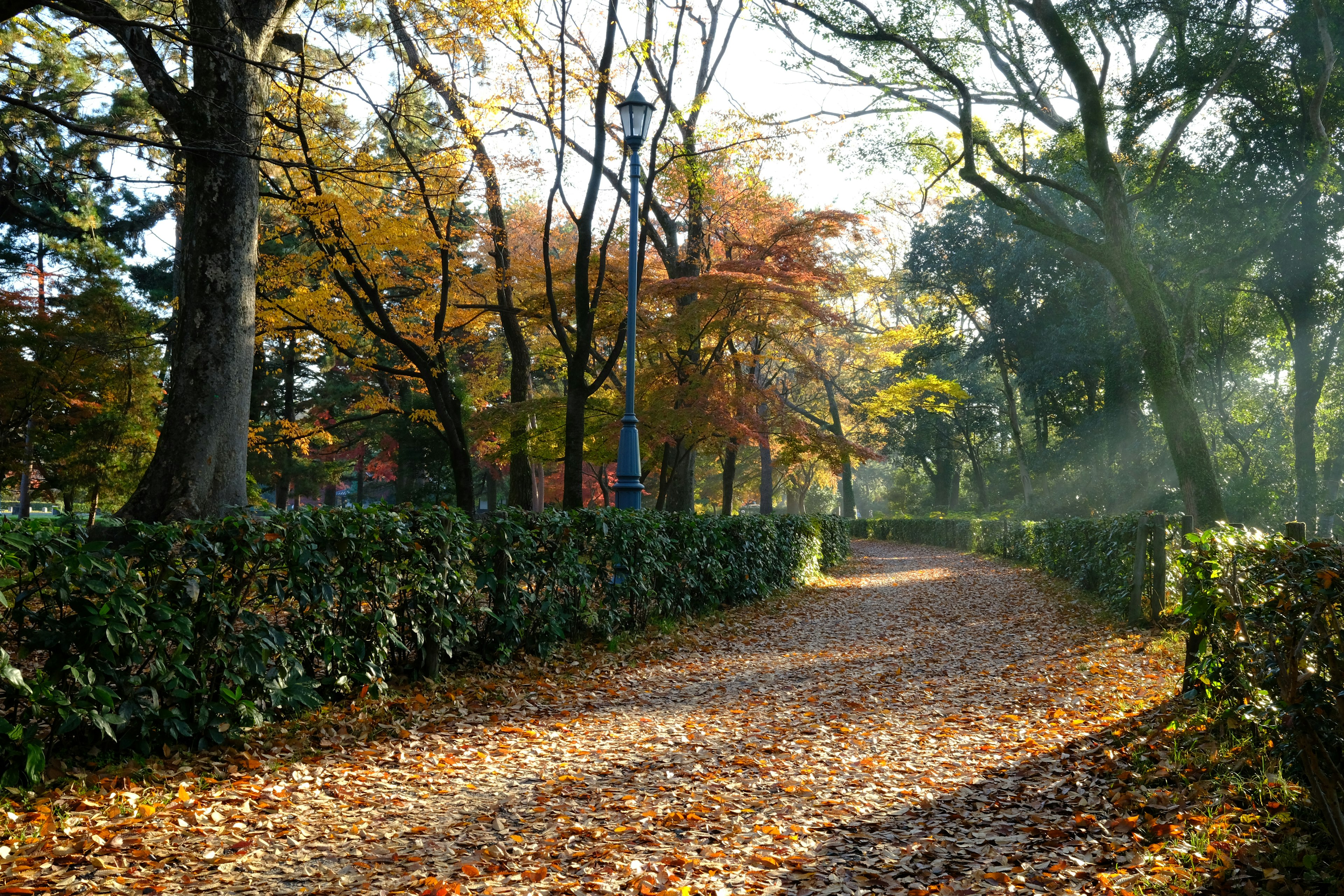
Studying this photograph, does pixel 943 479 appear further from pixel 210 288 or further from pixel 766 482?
pixel 210 288

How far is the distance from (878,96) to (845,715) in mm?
11824

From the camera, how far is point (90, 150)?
10.6m

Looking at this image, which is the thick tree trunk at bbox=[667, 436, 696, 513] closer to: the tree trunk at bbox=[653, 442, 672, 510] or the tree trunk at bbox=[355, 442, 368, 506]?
the tree trunk at bbox=[653, 442, 672, 510]

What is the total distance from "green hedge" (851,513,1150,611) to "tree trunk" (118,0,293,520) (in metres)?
9.43

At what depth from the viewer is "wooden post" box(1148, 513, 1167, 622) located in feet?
29.7

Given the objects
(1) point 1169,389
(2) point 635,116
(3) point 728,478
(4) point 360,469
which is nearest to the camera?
(2) point 635,116

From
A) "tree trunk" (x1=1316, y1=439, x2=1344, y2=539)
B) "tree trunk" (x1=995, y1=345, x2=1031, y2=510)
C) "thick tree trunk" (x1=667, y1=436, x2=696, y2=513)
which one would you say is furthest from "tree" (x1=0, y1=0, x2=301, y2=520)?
"tree trunk" (x1=995, y1=345, x2=1031, y2=510)

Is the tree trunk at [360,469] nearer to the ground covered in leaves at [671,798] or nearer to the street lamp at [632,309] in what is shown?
the street lamp at [632,309]

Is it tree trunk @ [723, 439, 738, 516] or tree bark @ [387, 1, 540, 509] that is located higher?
tree bark @ [387, 1, 540, 509]

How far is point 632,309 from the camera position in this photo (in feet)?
Result: 33.9

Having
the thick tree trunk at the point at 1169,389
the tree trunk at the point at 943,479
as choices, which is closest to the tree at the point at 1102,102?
the thick tree trunk at the point at 1169,389

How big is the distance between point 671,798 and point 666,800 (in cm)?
4

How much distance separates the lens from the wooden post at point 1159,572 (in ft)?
29.7

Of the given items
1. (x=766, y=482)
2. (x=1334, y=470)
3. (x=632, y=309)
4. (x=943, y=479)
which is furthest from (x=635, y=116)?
(x=943, y=479)
